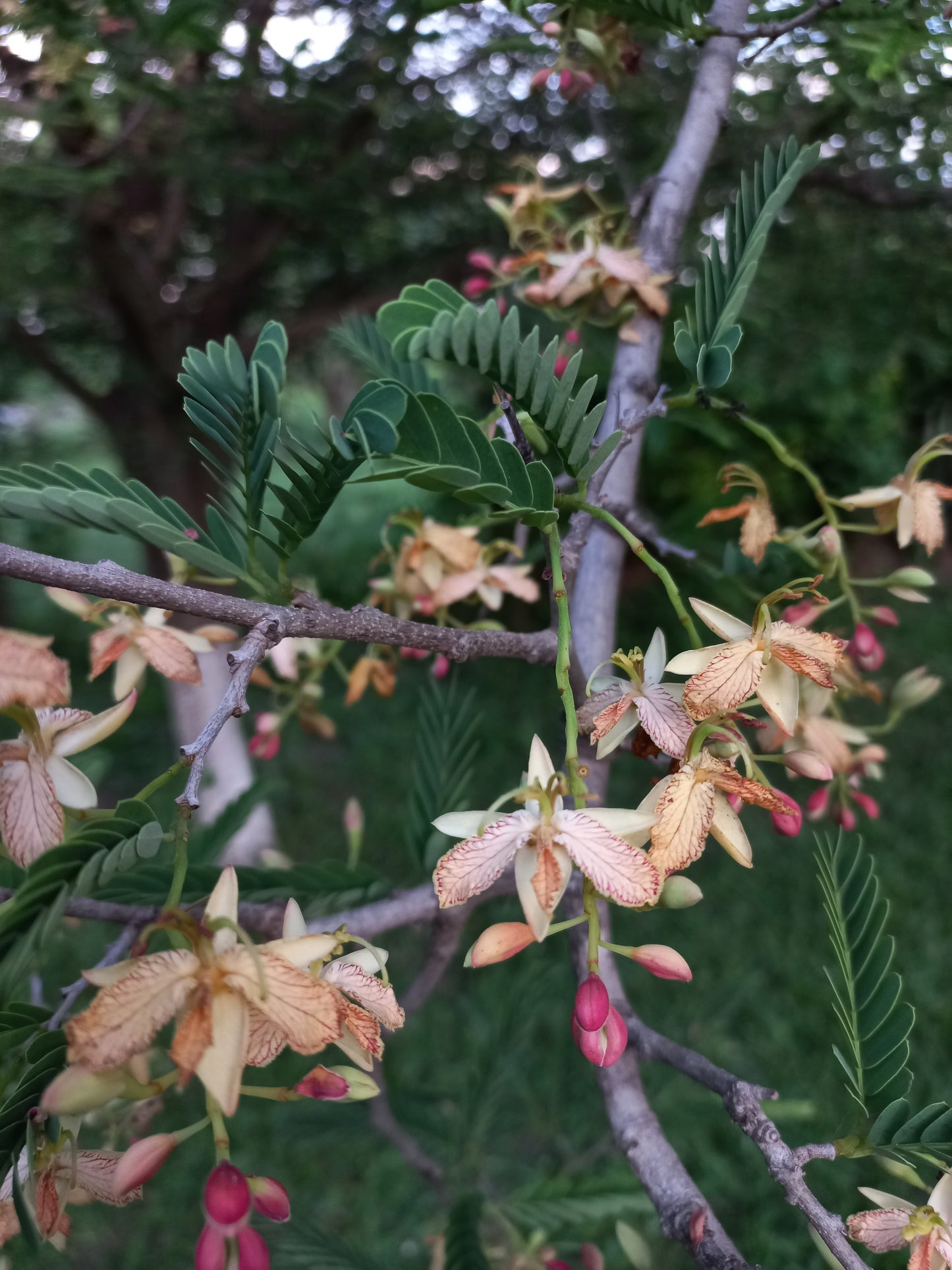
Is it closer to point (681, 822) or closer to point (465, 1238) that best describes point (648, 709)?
point (681, 822)

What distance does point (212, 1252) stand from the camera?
304mm

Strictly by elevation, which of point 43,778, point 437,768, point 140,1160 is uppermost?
point 43,778

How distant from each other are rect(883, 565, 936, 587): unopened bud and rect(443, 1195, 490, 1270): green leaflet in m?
0.53

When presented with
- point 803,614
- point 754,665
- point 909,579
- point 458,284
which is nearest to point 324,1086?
point 754,665

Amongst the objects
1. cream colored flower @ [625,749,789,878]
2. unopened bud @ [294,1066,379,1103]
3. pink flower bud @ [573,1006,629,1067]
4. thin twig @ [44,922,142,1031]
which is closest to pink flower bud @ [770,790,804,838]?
cream colored flower @ [625,749,789,878]

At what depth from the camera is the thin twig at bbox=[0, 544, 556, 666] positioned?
1.04ft

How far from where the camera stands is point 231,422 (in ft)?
1.31

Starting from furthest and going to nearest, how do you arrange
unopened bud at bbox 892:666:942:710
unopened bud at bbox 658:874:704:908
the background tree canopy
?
the background tree canopy
unopened bud at bbox 892:666:942:710
unopened bud at bbox 658:874:704:908

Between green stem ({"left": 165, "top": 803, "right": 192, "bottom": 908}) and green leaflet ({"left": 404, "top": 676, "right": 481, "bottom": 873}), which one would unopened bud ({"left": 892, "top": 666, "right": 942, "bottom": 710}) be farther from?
green stem ({"left": 165, "top": 803, "right": 192, "bottom": 908})

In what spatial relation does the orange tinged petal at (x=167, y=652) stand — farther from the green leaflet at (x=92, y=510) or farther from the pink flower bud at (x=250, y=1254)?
the pink flower bud at (x=250, y=1254)

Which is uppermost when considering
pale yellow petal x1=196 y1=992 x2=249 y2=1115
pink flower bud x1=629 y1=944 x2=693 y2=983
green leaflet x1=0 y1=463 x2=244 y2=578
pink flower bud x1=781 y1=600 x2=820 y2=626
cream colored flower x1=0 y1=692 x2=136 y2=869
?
green leaflet x1=0 y1=463 x2=244 y2=578

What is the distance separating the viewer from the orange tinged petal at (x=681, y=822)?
Result: 0.33 meters

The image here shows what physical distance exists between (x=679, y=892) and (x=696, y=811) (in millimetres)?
61

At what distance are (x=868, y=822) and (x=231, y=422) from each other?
1.92m
